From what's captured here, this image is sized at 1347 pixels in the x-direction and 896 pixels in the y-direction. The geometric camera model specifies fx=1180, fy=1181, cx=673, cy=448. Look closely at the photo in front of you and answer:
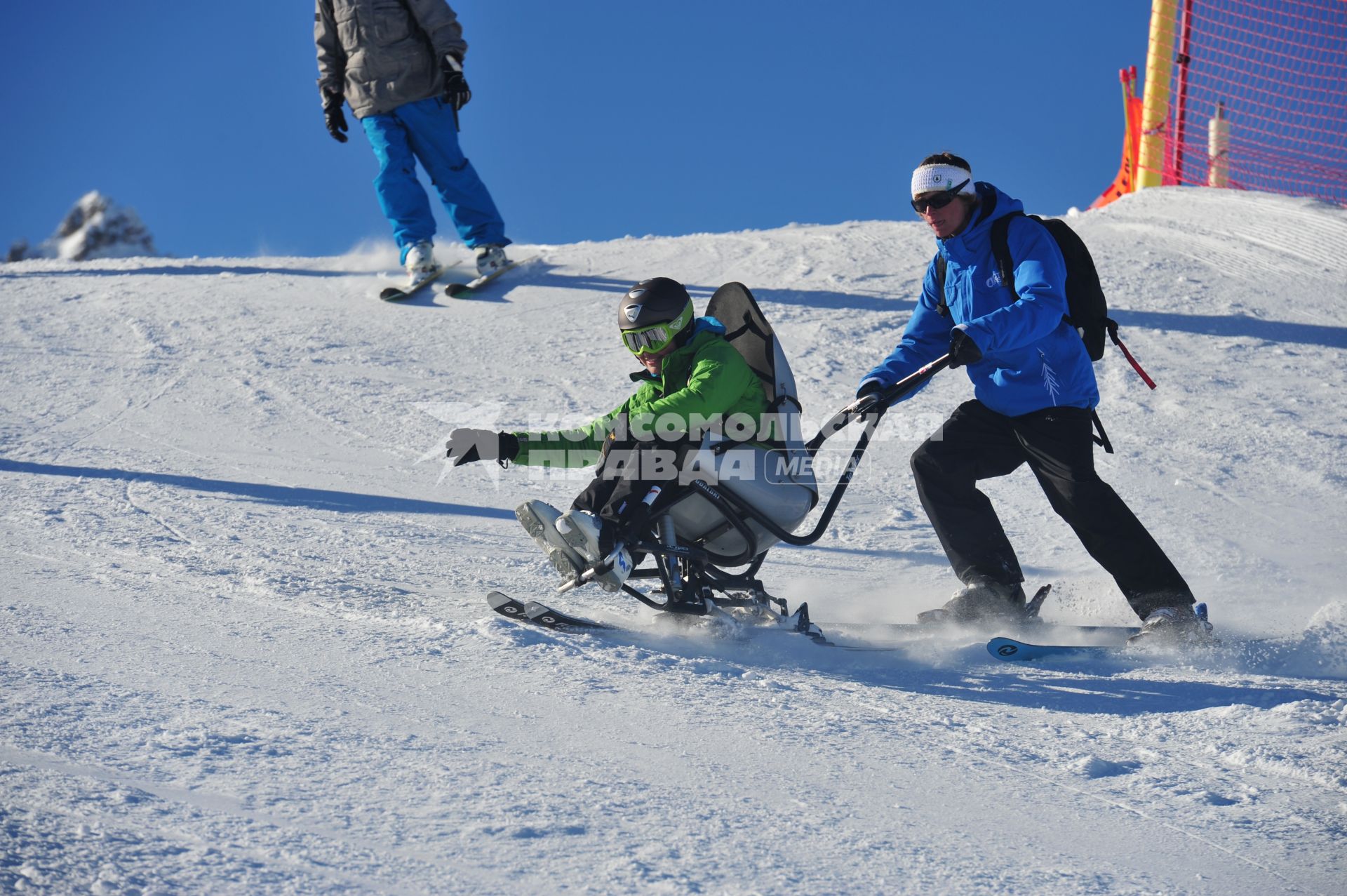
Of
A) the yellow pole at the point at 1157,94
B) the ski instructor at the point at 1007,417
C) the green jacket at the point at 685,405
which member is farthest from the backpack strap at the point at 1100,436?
the yellow pole at the point at 1157,94

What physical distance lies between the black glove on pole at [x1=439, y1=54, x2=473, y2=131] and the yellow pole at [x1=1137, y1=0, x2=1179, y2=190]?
7.28 m

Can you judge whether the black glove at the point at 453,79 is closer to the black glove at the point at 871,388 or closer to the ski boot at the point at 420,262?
the ski boot at the point at 420,262

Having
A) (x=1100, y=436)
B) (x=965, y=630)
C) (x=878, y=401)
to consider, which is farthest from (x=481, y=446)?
(x=1100, y=436)

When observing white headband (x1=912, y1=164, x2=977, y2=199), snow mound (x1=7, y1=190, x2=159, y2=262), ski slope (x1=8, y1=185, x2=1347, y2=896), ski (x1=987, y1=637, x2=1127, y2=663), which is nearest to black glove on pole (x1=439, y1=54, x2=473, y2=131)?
ski slope (x1=8, y1=185, x2=1347, y2=896)

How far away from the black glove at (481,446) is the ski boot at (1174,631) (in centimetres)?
238

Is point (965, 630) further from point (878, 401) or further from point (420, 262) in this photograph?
point (420, 262)

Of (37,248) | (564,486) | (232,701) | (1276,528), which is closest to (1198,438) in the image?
(1276,528)

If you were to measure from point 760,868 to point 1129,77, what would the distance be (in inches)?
502

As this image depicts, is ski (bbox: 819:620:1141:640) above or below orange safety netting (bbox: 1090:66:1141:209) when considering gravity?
below

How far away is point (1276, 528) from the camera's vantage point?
5.87 meters

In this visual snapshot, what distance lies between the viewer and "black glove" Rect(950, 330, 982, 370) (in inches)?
153

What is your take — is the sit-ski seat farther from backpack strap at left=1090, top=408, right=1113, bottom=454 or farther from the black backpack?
backpack strap at left=1090, top=408, right=1113, bottom=454

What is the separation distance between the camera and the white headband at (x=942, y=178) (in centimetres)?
425

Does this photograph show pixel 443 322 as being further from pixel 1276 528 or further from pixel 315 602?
pixel 1276 528
